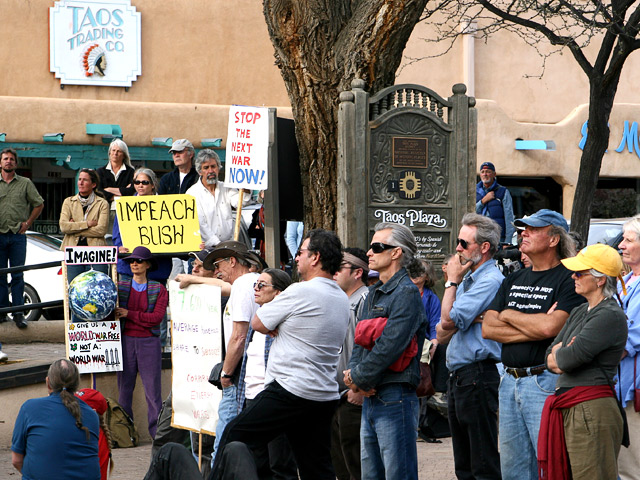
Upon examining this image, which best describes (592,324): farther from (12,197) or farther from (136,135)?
(136,135)

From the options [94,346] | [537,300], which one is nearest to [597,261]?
[537,300]

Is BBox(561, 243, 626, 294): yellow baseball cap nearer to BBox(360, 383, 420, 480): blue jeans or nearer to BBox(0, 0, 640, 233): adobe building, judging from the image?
BBox(360, 383, 420, 480): blue jeans

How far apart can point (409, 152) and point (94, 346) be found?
3546mm

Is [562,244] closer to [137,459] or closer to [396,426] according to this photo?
[396,426]

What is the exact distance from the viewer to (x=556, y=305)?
18.9 feet

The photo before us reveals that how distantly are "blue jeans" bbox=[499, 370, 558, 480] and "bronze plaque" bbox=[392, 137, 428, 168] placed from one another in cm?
313

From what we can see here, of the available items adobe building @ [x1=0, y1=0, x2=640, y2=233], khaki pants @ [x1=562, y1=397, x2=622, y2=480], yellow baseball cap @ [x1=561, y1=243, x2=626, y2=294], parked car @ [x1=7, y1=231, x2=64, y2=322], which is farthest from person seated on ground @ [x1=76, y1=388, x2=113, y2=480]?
adobe building @ [x1=0, y1=0, x2=640, y2=233]

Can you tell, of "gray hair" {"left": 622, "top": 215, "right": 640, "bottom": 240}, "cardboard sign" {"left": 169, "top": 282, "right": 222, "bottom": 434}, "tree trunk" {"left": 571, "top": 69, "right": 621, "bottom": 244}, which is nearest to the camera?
"gray hair" {"left": 622, "top": 215, "right": 640, "bottom": 240}

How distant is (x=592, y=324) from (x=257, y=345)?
244 cm

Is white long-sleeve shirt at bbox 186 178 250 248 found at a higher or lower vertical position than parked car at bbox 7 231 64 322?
higher

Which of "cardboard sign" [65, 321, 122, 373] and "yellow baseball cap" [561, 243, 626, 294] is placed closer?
"yellow baseball cap" [561, 243, 626, 294]

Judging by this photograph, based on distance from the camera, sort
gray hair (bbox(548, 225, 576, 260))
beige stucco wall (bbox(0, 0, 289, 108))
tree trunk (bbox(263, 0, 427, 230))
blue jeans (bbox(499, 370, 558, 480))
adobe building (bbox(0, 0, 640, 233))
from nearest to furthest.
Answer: blue jeans (bbox(499, 370, 558, 480)) → gray hair (bbox(548, 225, 576, 260)) → tree trunk (bbox(263, 0, 427, 230)) → adobe building (bbox(0, 0, 640, 233)) → beige stucco wall (bbox(0, 0, 289, 108))

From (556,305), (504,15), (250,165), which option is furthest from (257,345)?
(504,15)

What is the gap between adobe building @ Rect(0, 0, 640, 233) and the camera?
1923 cm
